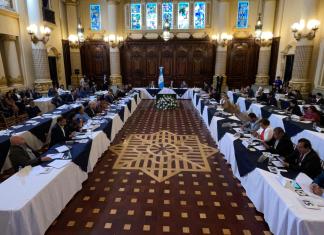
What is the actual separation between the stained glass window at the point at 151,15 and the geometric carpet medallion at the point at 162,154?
38.8 ft

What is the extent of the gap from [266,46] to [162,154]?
13516 millimetres

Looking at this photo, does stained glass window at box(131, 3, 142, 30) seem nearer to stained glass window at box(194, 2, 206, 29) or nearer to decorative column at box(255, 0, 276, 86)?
stained glass window at box(194, 2, 206, 29)

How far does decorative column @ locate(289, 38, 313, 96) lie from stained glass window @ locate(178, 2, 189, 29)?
27.2 feet

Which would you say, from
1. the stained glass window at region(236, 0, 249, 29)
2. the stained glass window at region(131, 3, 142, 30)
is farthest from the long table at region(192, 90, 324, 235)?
the stained glass window at region(131, 3, 142, 30)

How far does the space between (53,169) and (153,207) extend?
1.93 meters

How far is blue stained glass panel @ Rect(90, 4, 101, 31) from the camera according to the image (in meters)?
17.5

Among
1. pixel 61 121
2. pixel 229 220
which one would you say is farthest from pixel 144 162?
pixel 229 220

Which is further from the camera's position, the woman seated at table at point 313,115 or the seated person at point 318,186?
the woman seated at table at point 313,115

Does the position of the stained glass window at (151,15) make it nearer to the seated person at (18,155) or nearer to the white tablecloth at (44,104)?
the white tablecloth at (44,104)

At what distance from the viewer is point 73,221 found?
396cm

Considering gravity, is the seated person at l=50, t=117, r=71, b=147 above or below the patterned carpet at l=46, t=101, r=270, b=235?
above

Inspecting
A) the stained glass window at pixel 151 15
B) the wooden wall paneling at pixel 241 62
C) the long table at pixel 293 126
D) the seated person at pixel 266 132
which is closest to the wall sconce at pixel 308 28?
the long table at pixel 293 126

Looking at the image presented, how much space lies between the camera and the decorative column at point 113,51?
16672 millimetres

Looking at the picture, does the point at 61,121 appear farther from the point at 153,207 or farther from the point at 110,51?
the point at 110,51
